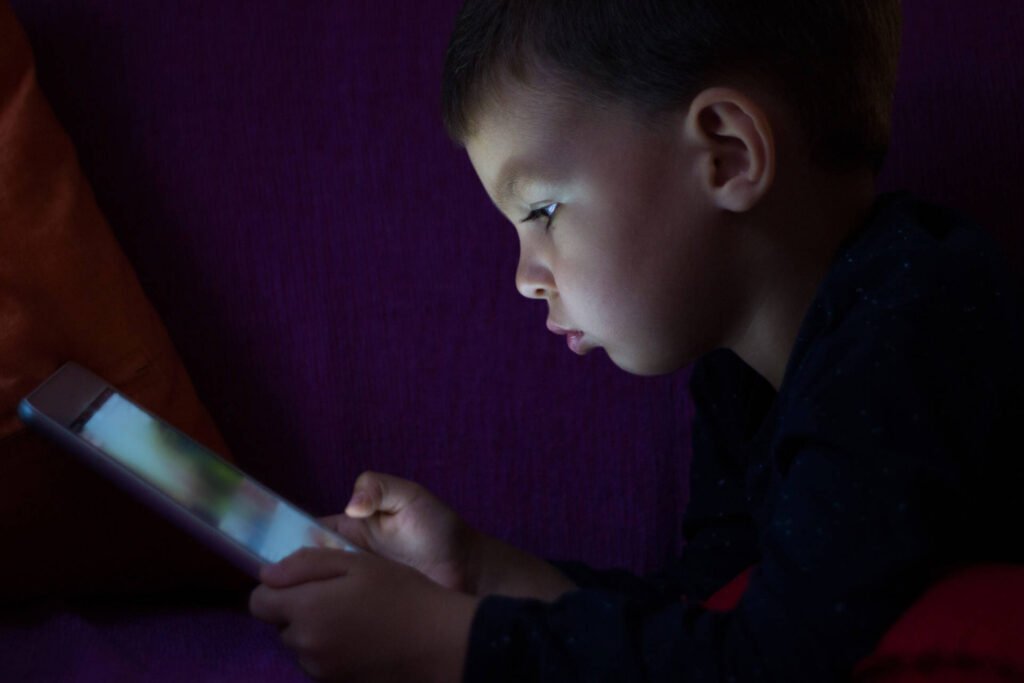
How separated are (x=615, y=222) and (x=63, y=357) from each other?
407 mm

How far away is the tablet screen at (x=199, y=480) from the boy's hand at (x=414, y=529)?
0.29 feet

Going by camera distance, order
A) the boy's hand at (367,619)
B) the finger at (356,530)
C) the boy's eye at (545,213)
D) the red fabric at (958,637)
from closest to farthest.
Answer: the red fabric at (958,637)
the boy's hand at (367,619)
the boy's eye at (545,213)
the finger at (356,530)

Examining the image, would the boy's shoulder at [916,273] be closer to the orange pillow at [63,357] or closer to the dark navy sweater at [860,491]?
the dark navy sweater at [860,491]

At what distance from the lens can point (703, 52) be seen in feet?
2.31

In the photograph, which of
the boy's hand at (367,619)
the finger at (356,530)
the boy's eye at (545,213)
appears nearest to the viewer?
the boy's hand at (367,619)

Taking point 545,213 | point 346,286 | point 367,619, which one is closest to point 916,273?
point 545,213

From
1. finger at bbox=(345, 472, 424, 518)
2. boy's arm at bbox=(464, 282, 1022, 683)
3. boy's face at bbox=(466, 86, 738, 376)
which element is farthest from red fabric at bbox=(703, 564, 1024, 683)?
finger at bbox=(345, 472, 424, 518)

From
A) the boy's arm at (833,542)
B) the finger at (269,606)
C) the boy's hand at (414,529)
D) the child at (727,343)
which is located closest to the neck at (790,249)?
the child at (727,343)

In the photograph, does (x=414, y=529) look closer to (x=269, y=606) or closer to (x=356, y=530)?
(x=356, y=530)

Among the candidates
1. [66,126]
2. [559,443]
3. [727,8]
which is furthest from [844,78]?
[66,126]

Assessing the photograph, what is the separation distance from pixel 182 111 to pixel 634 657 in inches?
23.1

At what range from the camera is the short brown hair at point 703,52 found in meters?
0.71

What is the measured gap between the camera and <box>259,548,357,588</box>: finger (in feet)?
2.21

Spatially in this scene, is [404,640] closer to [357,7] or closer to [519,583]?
[519,583]
